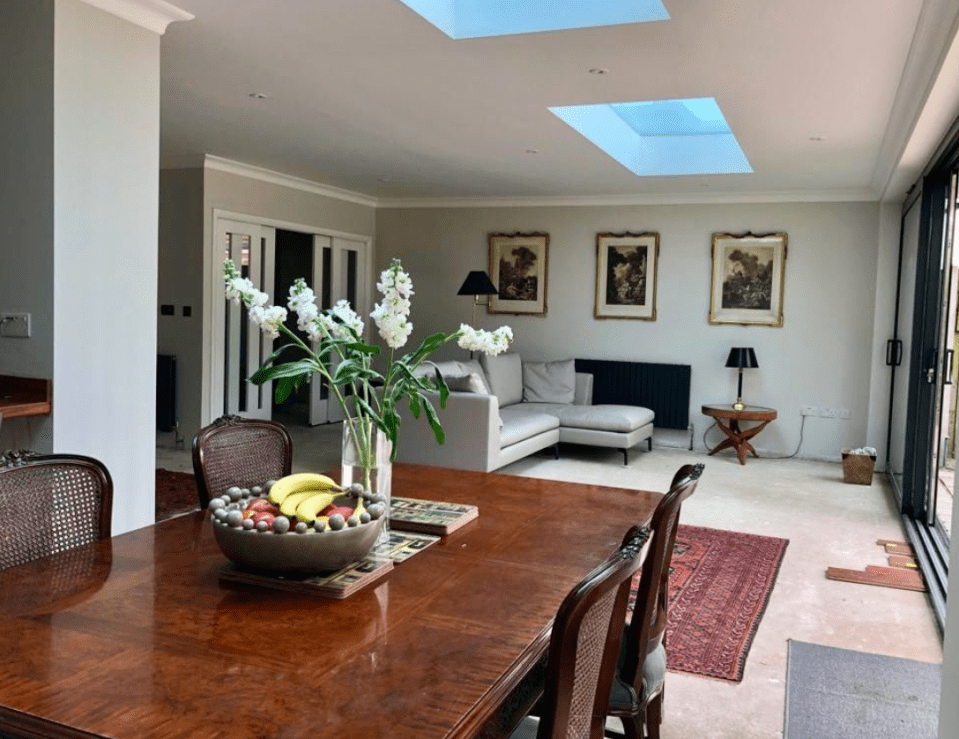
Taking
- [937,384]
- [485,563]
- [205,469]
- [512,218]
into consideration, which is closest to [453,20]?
[205,469]

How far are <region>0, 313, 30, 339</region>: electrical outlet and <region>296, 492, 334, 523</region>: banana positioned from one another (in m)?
1.98

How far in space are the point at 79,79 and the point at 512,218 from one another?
5937 mm

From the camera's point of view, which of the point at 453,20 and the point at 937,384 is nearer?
the point at 453,20

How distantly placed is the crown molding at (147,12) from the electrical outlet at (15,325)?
1.18 metres

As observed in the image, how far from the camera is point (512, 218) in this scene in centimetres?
892

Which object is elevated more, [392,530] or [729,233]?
[729,233]

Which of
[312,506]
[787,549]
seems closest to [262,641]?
[312,506]

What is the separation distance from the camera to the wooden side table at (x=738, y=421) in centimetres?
750

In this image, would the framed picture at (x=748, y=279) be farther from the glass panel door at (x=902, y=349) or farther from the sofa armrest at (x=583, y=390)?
the sofa armrest at (x=583, y=390)

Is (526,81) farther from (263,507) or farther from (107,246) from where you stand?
Result: (263,507)

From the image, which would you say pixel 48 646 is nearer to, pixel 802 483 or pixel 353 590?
pixel 353 590

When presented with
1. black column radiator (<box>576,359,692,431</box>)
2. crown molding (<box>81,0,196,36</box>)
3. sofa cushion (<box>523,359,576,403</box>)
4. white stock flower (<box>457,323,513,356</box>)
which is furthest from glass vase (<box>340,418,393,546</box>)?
black column radiator (<box>576,359,692,431</box>)

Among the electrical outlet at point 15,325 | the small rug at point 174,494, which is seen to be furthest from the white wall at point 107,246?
the small rug at point 174,494

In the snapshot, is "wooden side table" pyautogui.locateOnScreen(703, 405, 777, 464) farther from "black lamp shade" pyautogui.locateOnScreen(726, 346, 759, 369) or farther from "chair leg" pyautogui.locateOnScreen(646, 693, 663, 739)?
"chair leg" pyautogui.locateOnScreen(646, 693, 663, 739)
